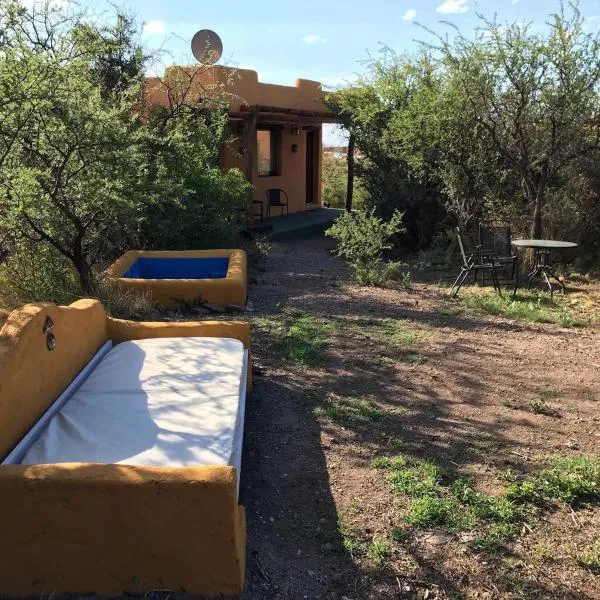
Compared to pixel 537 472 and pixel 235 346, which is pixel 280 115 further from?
pixel 537 472

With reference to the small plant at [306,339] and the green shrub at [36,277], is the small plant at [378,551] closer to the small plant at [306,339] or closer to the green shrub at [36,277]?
the small plant at [306,339]

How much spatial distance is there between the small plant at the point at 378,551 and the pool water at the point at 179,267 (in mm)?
6003

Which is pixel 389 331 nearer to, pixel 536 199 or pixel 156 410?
pixel 156 410

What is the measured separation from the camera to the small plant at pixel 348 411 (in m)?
4.22

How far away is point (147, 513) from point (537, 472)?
7.55 ft

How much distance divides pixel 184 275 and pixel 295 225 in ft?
23.1

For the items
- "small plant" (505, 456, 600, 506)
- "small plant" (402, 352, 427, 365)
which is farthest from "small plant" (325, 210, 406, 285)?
"small plant" (505, 456, 600, 506)

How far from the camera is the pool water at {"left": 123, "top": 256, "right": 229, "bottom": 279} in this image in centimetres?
833

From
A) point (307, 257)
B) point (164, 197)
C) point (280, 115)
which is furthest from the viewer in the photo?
point (280, 115)

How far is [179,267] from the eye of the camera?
8.41 meters

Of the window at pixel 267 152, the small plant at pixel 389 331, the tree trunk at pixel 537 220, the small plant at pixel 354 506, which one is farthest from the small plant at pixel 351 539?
the window at pixel 267 152

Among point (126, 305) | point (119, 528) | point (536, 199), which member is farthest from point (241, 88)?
point (119, 528)

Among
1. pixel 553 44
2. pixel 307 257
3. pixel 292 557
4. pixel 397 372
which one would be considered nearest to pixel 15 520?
pixel 292 557

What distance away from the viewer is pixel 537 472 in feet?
11.4
